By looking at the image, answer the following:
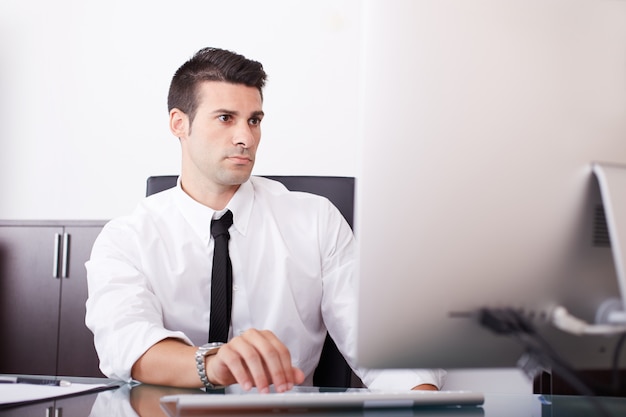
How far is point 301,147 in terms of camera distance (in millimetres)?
2904

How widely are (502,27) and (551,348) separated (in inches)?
12.1

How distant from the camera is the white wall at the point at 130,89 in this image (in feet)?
9.54

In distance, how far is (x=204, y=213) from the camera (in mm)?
1740

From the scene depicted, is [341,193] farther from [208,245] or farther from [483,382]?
[483,382]

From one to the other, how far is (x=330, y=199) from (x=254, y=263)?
0.81 feet

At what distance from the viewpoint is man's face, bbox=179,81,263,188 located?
5.95 feet

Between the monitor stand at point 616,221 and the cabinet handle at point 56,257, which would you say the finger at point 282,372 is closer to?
the monitor stand at point 616,221

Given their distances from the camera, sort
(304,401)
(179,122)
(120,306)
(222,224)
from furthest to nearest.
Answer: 1. (179,122)
2. (222,224)
3. (120,306)
4. (304,401)

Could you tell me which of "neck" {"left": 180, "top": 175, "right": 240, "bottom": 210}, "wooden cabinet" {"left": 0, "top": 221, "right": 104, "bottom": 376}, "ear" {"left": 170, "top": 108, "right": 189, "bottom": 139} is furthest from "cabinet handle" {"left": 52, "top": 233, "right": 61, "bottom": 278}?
"neck" {"left": 180, "top": 175, "right": 240, "bottom": 210}

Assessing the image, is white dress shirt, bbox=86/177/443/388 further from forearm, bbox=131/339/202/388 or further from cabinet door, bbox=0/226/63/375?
Result: cabinet door, bbox=0/226/63/375

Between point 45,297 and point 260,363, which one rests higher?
point 260,363

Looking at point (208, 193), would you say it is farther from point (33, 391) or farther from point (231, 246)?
point (33, 391)

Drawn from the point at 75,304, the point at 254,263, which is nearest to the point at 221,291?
the point at 254,263

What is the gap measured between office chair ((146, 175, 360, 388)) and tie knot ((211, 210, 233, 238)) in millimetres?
158
